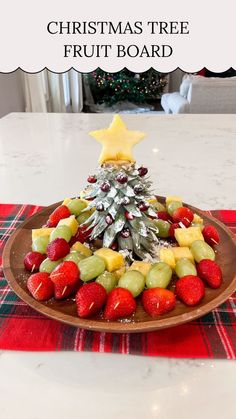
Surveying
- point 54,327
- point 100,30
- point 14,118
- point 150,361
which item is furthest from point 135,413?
point 100,30

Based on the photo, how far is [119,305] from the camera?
62cm

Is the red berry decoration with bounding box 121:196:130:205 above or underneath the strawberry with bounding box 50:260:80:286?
above

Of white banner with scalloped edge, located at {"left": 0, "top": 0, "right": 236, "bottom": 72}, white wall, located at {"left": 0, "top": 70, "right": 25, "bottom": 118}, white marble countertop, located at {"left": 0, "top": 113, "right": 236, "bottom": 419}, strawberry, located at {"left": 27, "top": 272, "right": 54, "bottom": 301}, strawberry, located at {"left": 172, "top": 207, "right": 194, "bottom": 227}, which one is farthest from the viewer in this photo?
white wall, located at {"left": 0, "top": 70, "right": 25, "bottom": 118}

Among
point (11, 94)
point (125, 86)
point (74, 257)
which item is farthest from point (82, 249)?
point (125, 86)

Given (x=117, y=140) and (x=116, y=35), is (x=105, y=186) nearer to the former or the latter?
(x=117, y=140)

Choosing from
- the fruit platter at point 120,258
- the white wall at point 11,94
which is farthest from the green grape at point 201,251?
the white wall at point 11,94

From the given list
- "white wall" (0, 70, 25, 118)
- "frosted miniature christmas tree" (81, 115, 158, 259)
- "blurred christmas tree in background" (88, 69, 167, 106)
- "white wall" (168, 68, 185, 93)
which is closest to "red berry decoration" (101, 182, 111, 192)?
"frosted miniature christmas tree" (81, 115, 158, 259)

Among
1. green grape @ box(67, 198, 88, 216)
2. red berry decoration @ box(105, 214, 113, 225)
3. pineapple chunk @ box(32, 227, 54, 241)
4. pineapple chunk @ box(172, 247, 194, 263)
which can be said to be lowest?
pineapple chunk @ box(172, 247, 194, 263)

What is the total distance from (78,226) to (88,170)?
596mm

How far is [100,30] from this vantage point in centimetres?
203

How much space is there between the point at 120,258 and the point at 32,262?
0.17 metres

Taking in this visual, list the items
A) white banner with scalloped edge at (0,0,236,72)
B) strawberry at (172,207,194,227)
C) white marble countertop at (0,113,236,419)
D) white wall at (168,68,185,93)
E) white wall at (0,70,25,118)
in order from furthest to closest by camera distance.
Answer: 1. white wall at (168,68,185,93)
2. white wall at (0,70,25,118)
3. white banner with scalloped edge at (0,0,236,72)
4. strawberry at (172,207,194,227)
5. white marble countertop at (0,113,236,419)

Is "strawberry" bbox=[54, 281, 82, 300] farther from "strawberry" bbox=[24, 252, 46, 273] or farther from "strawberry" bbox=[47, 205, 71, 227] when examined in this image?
"strawberry" bbox=[47, 205, 71, 227]

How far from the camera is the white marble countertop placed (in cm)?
54
